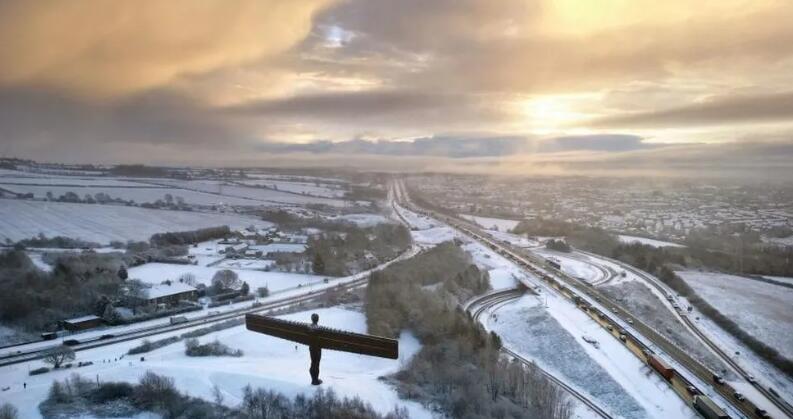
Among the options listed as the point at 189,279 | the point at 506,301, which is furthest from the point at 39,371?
the point at 506,301

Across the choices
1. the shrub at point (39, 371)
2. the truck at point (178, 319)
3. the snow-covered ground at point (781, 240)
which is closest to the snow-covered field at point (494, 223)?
the snow-covered ground at point (781, 240)

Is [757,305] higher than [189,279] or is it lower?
higher

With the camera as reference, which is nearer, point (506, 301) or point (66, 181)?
point (506, 301)

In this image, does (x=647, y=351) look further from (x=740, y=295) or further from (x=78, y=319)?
(x=78, y=319)

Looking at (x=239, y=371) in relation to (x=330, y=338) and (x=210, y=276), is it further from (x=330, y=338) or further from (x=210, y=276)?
(x=210, y=276)

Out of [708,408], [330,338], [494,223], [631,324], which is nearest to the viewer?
[330,338]

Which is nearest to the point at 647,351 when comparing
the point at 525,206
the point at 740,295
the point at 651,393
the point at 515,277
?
the point at 651,393

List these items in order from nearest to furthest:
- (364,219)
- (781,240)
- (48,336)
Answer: (781,240) < (48,336) < (364,219)

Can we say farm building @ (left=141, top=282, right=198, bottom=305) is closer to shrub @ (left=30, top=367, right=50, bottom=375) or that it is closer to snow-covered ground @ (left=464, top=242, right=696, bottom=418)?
shrub @ (left=30, top=367, right=50, bottom=375)
